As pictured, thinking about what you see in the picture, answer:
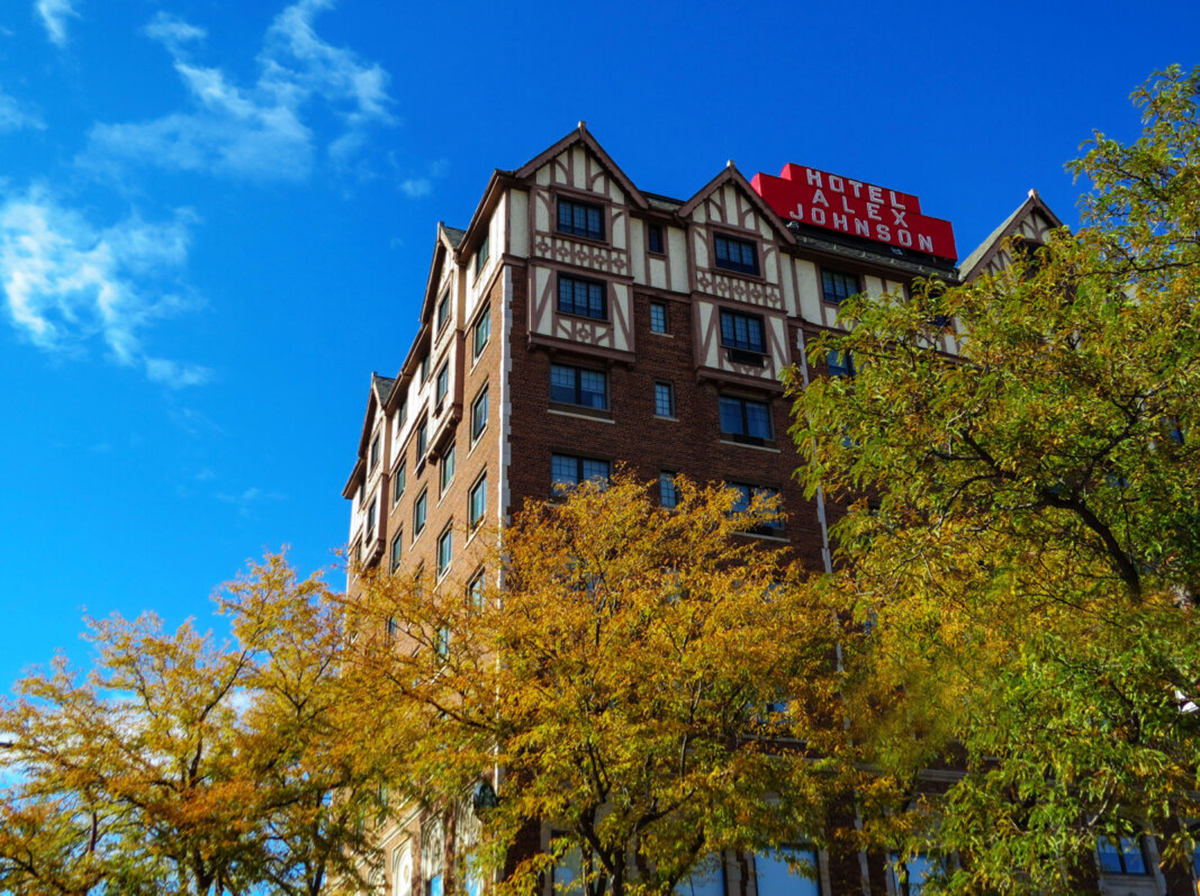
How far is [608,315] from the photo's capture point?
128 feet

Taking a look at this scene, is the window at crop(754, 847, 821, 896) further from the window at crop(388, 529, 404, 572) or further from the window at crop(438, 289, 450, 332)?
the window at crop(438, 289, 450, 332)

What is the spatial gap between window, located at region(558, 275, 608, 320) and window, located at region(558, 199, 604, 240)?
190cm

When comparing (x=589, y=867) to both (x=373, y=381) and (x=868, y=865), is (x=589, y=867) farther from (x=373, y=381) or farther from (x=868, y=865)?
(x=373, y=381)

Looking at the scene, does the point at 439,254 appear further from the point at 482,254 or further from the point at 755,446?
the point at 755,446

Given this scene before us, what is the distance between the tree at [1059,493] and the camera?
15.4m

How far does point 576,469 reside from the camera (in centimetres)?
3578

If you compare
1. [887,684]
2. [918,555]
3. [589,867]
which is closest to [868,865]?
[887,684]

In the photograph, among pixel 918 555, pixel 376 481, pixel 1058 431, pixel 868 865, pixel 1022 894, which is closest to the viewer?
pixel 1058 431

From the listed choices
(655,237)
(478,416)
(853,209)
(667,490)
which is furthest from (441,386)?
(853,209)

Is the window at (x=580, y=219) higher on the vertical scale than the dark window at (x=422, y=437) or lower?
→ higher

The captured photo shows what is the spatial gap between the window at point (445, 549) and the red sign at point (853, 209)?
19.7m

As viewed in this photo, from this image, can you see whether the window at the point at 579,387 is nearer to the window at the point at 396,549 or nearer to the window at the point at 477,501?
the window at the point at 477,501

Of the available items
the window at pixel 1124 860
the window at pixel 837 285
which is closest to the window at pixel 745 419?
the window at pixel 837 285

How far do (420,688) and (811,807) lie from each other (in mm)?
8721
